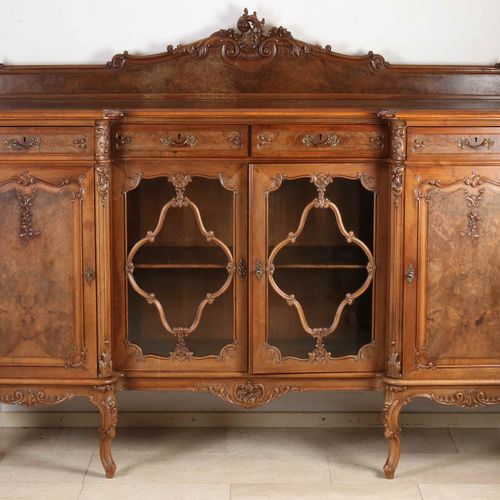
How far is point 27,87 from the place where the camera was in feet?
10.6

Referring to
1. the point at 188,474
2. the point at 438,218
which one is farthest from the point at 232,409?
the point at 438,218

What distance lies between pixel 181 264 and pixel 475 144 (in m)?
0.90

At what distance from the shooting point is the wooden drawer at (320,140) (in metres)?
2.83

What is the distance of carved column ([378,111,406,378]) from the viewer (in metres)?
2.78

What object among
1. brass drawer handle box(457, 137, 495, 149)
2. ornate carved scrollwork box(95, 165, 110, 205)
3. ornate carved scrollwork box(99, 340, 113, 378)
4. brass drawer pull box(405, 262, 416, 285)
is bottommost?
ornate carved scrollwork box(99, 340, 113, 378)

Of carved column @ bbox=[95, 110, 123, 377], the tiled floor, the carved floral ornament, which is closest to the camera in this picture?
carved column @ bbox=[95, 110, 123, 377]

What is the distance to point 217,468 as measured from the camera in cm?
304

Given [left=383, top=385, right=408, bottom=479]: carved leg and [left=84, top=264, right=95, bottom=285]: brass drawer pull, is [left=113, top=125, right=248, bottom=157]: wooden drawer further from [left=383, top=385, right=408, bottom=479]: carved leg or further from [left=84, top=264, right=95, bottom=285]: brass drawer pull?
[left=383, top=385, right=408, bottom=479]: carved leg

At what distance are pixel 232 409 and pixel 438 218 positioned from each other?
102 cm

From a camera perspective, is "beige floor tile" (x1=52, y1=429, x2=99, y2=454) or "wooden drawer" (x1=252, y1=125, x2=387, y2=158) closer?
"wooden drawer" (x1=252, y1=125, x2=387, y2=158)

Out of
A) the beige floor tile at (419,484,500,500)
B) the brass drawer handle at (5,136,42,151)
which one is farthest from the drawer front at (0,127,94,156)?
the beige floor tile at (419,484,500,500)

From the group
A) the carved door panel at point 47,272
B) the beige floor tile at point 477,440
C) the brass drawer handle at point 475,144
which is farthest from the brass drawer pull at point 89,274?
the beige floor tile at point 477,440

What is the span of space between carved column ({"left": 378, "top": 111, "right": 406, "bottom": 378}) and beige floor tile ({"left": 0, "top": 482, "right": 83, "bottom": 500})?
0.97 metres

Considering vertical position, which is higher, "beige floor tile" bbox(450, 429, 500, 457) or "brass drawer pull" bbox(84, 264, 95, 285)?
"brass drawer pull" bbox(84, 264, 95, 285)
